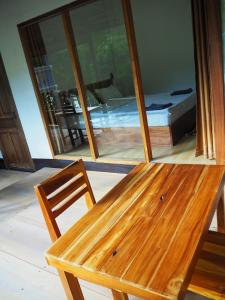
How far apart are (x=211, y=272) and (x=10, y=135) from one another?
4053 millimetres

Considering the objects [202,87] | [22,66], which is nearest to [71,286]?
[202,87]

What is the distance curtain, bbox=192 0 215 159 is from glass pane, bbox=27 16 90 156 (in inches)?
63.8

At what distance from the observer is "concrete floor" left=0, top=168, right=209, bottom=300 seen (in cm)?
177

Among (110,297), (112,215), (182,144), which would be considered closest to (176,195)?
(112,215)

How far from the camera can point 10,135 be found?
14.5ft

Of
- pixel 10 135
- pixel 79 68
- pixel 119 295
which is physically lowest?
pixel 119 295

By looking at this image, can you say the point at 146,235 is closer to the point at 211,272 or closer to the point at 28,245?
the point at 211,272

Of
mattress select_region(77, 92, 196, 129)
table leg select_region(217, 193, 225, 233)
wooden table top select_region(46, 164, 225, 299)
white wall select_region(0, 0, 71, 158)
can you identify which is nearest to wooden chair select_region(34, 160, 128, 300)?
wooden table top select_region(46, 164, 225, 299)

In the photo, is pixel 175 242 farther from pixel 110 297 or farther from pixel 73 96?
pixel 73 96

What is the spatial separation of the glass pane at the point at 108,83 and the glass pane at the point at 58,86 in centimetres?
23

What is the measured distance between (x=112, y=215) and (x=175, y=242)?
0.34m

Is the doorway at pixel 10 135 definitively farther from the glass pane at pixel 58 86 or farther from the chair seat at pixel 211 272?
the chair seat at pixel 211 272

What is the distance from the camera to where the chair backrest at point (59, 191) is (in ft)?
4.10

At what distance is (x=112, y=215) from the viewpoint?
1197 mm
